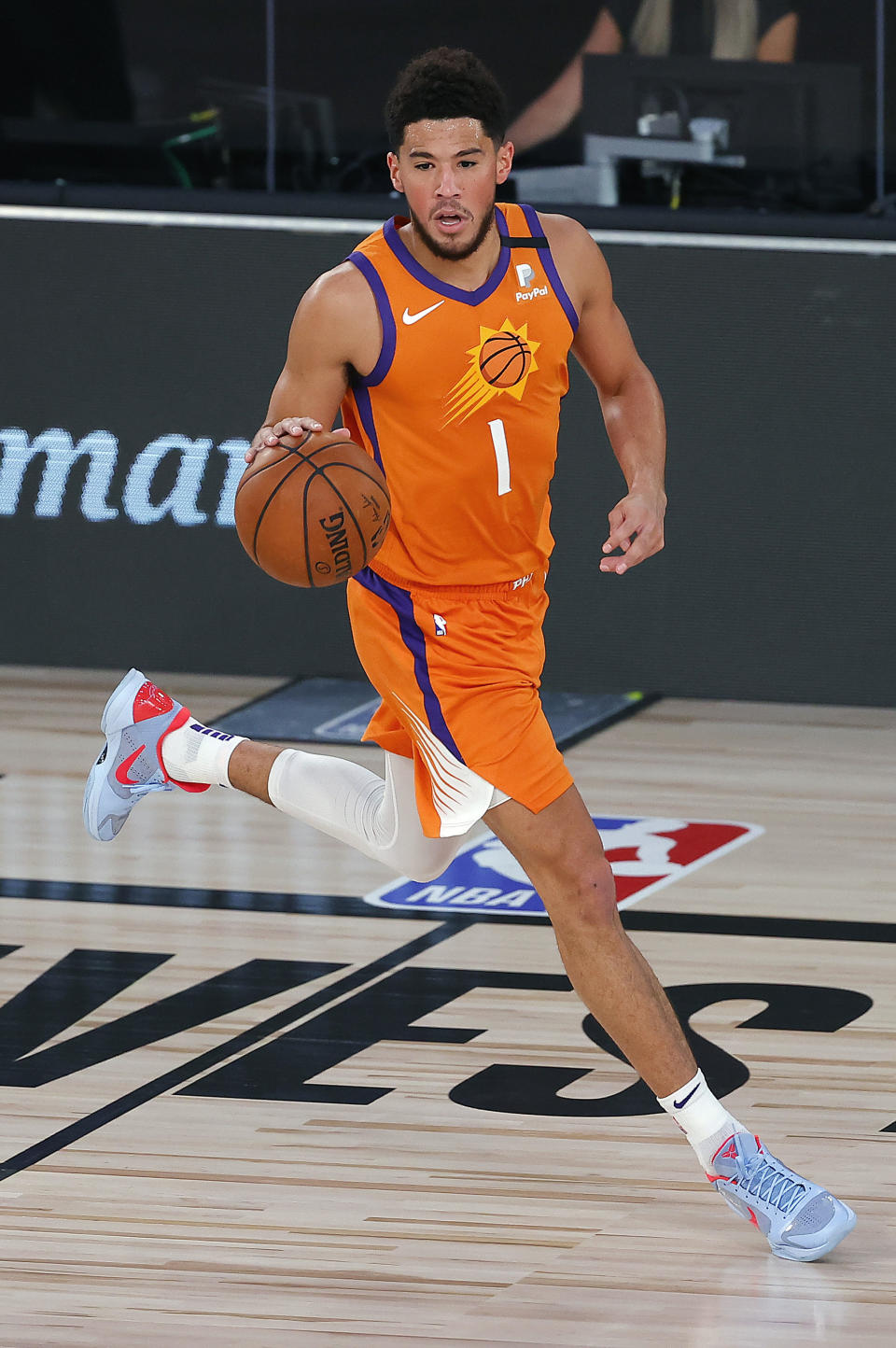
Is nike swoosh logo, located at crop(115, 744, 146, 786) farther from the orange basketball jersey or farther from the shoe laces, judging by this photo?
the shoe laces

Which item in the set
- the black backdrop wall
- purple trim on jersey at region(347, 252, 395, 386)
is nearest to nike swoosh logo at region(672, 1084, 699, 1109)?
purple trim on jersey at region(347, 252, 395, 386)

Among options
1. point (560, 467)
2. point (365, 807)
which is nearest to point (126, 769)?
point (365, 807)

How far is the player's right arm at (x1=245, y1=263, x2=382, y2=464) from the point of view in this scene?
12.8 ft

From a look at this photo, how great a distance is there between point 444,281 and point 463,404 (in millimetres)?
230

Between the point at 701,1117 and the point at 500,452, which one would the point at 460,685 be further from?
the point at 701,1117

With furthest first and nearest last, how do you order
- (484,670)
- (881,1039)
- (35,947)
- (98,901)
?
(98,901), (35,947), (881,1039), (484,670)

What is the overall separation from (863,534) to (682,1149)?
3.74 m

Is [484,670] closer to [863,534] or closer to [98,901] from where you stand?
[98,901]

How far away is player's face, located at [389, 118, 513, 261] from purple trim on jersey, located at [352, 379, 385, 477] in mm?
276

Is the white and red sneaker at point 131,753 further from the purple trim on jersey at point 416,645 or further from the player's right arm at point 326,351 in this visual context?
the player's right arm at point 326,351

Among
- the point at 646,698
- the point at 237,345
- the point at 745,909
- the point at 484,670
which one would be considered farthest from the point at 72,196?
the point at 484,670

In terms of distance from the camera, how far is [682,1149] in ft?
13.9

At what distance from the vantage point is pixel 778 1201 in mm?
3730

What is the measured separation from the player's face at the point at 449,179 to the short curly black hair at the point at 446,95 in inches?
0.7
